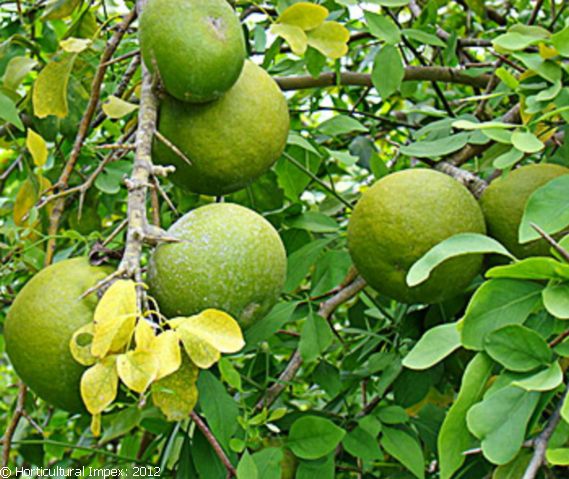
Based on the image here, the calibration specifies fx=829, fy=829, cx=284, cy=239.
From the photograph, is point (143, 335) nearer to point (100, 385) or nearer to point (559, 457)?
point (100, 385)

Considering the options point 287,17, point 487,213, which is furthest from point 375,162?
point 287,17

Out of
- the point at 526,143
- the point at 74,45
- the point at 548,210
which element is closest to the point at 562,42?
the point at 526,143

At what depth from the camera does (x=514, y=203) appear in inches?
56.7

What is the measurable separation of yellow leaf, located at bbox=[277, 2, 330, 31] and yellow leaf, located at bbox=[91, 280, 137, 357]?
2.14ft

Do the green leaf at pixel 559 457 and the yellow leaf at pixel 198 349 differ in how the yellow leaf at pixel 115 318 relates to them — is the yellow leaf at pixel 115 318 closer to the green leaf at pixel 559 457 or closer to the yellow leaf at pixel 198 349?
the yellow leaf at pixel 198 349

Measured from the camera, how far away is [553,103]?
136cm

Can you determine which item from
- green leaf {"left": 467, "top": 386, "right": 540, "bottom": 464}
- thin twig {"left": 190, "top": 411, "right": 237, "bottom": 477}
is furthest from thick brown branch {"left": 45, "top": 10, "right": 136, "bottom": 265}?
green leaf {"left": 467, "top": 386, "right": 540, "bottom": 464}

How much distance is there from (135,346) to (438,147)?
0.82m

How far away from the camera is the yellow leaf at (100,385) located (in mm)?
880

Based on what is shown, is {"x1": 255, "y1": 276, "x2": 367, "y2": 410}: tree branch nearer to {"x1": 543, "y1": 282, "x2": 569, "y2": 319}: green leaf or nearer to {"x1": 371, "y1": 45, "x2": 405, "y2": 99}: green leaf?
{"x1": 371, "y1": 45, "x2": 405, "y2": 99}: green leaf

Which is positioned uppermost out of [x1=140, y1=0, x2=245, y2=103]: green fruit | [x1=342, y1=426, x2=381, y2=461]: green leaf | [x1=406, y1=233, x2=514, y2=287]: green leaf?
[x1=140, y1=0, x2=245, y2=103]: green fruit

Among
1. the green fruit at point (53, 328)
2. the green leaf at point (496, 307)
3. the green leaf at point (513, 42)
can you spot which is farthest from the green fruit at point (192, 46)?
the green leaf at point (496, 307)

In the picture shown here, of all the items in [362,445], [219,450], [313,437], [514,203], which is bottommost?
[362,445]

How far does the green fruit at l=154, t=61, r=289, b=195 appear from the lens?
1.33 metres
